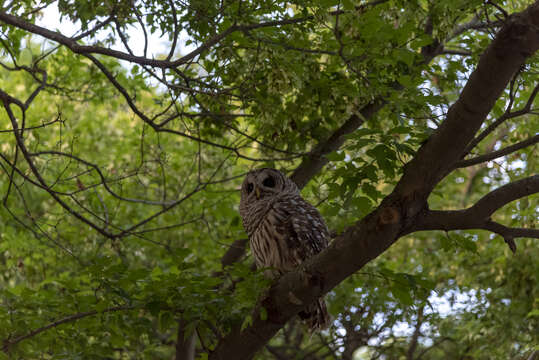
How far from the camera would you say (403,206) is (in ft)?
9.29

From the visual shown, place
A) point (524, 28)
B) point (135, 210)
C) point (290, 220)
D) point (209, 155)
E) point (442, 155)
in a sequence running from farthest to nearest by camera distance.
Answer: point (135, 210)
point (209, 155)
point (290, 220)
point (442, 155)
point (524, 28)

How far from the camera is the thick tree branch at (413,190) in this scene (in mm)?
2367

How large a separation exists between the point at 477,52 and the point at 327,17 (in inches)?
61.7

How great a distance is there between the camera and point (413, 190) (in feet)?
9.28

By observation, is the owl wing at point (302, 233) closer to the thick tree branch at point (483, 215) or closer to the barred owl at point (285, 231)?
the barred owl at point (285, 231)

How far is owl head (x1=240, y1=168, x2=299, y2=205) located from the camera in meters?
4.84

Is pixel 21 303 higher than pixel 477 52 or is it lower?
lower

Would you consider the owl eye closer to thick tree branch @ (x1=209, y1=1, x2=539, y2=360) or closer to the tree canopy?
the tree canopy

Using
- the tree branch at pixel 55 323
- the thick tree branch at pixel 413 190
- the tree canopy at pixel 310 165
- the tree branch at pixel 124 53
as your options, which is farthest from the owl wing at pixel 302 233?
the tree branch at pixel 124 53

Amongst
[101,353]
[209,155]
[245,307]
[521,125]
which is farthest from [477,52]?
[101,353]

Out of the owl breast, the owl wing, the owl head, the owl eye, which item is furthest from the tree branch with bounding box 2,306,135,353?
the owl eye

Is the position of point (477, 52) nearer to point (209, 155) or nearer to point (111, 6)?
point (111, 6)

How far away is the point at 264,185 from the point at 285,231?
724 mm

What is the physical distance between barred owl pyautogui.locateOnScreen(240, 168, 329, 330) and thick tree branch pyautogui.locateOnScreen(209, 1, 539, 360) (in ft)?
Answer: 3.03
